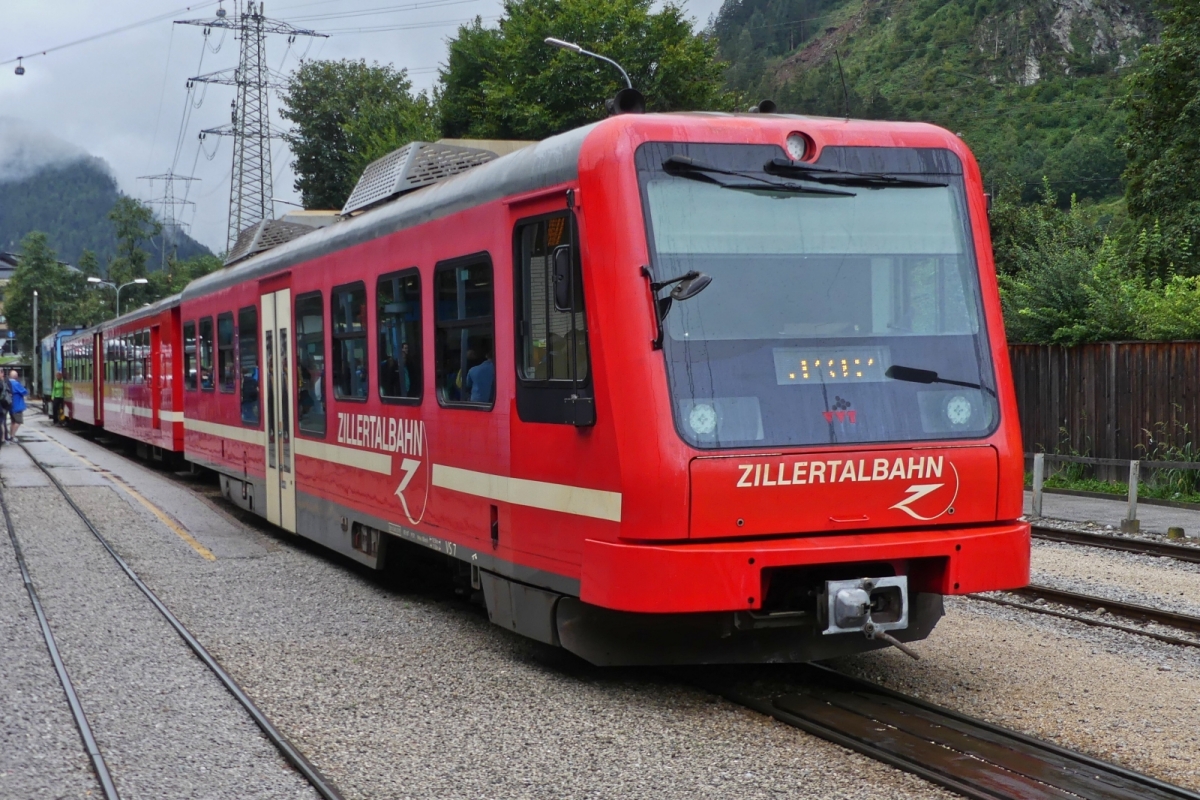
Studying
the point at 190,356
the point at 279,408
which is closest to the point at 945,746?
the point at 279,408

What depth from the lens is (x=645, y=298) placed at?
605 cm

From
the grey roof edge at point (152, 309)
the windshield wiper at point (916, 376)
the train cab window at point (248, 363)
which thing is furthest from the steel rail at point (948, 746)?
the grey roof edge at point (152, 309)

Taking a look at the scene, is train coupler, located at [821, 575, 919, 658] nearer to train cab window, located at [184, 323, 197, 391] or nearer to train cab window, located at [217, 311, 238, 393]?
train cab window, located at [217, 311, 238, 393]

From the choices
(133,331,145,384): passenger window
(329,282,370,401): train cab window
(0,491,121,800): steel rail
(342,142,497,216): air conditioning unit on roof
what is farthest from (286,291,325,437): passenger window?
(133,331,145,384): passenger window

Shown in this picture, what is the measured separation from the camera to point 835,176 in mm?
6461

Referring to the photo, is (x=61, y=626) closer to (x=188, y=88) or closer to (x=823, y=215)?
(x=823, y=215)

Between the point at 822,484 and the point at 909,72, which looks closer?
the point at 822,484

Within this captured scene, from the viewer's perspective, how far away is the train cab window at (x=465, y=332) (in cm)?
720

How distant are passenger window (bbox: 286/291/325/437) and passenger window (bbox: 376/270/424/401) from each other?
1.63 metres

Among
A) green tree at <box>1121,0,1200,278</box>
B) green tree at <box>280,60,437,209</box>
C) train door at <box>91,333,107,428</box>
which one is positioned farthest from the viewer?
green tree at <box>280,60,437,209</box>

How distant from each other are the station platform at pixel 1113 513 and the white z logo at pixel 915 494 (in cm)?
846

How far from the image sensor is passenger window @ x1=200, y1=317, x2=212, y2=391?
50.2ft

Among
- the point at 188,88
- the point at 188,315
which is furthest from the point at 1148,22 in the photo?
the point at 188,315

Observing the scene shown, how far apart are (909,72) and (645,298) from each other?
124619mm
